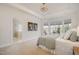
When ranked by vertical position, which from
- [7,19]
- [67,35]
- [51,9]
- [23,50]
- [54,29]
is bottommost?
[23,50]

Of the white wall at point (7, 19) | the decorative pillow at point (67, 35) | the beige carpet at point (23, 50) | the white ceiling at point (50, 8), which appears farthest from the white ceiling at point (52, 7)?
the beige carpet at point (23, 50)

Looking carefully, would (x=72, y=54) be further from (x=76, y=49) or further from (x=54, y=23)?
(x=54, y=23)

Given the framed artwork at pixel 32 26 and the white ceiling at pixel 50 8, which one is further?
the framed artwork at pixel 32 26

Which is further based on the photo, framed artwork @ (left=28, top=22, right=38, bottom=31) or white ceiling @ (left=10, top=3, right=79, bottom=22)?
framed artwork @ (left=28, top=22, right=38, bottom=31)

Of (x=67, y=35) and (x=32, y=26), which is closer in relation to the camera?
(x=67, y=35)

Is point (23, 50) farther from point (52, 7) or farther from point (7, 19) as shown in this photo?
point (52, 7)

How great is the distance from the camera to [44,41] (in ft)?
6.57

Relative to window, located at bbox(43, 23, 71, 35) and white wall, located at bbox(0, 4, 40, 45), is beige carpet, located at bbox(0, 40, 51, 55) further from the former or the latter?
window, located at bbox(43, 23, 71, 35)

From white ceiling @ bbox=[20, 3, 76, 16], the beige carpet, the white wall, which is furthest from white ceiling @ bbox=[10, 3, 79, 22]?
the beige carpet

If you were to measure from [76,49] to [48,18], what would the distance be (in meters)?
0.73

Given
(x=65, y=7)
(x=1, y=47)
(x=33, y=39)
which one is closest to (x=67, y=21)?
(x=65, y=7)

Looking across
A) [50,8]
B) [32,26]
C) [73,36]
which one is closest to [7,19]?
[32,26]

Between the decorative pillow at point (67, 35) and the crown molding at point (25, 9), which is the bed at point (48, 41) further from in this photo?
the crown molding at point (25, 9)

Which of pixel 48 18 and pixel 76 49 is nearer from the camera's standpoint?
pixel 76 49
